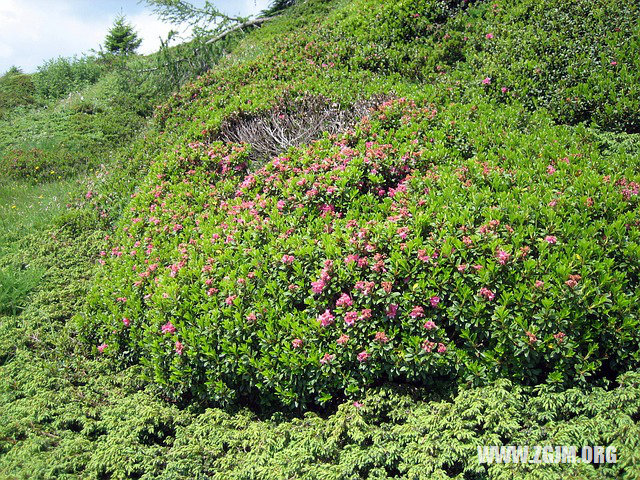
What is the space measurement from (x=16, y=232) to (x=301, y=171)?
6151mm

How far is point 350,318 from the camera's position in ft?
11.6

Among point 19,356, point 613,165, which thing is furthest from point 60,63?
point 613,165

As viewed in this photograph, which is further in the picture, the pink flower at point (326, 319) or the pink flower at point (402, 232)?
the pink flower at point (402, 232)

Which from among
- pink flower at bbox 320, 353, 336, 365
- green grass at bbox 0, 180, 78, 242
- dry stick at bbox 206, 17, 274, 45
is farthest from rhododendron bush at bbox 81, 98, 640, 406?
dry stick at bbox 206, 17, 274, 45

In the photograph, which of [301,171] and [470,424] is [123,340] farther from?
[470,424]

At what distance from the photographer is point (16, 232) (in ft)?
26.7

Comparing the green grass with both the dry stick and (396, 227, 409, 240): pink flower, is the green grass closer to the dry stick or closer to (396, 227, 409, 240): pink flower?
(396, 227, 409, 240): pink flower

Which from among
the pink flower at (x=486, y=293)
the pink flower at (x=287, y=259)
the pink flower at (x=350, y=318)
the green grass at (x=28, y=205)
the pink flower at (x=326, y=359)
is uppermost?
the green grass at (x=28, y=205)

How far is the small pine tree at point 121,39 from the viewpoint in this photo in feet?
86.5

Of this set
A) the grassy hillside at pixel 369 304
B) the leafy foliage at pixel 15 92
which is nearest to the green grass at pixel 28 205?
the grassy hillside at pixel 369 304

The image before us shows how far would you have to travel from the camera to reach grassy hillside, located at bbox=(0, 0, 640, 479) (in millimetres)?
3127

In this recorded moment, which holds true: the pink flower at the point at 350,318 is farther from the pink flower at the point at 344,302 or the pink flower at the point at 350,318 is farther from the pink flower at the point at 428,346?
the pink flower at the point at 428,346

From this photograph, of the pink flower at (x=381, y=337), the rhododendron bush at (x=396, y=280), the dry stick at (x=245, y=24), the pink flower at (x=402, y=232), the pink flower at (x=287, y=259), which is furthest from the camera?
the dry stick at (x=245, y=24)

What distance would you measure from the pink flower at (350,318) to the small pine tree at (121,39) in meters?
28.3
